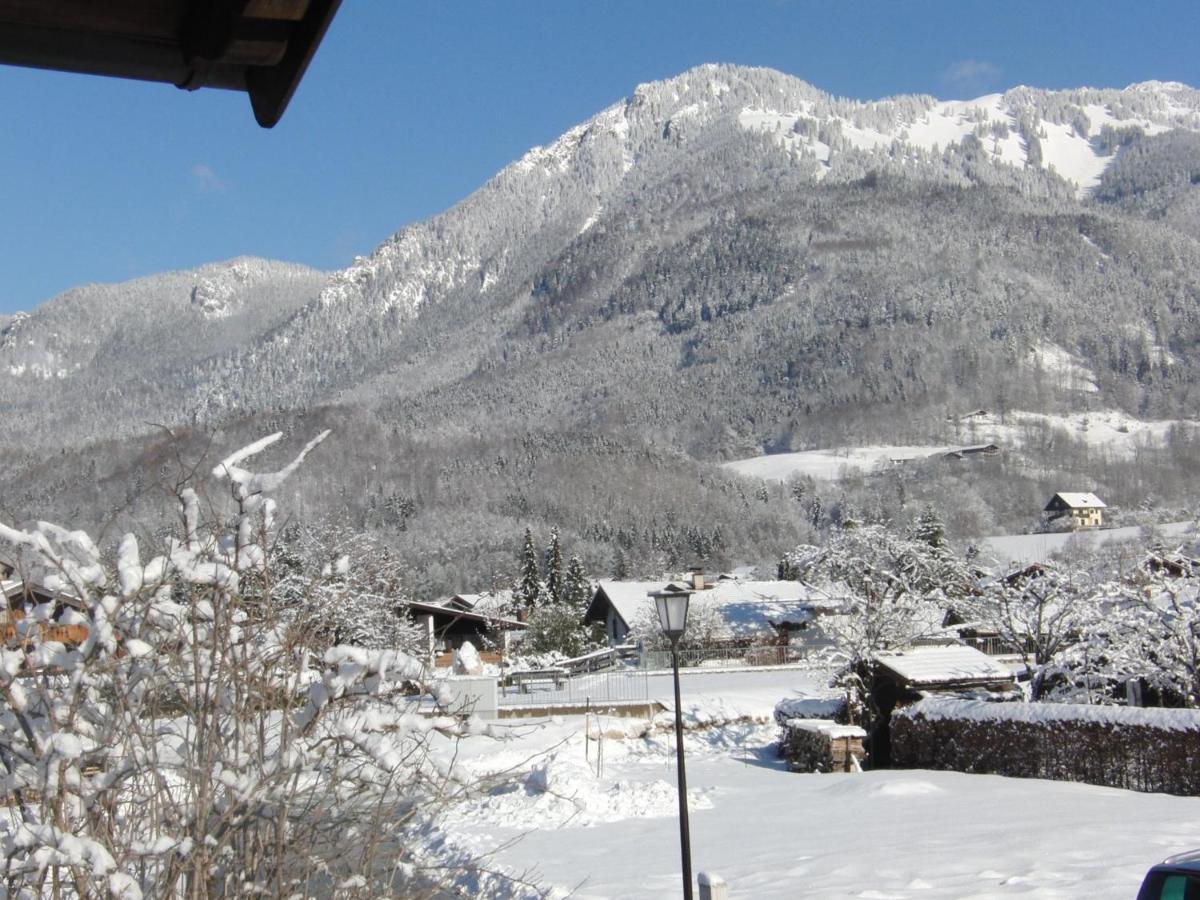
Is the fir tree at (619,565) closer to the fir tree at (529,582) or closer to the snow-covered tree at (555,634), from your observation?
the fir tree at (529,582)

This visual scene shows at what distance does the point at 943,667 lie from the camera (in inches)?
1021

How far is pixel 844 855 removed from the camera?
1363 cm

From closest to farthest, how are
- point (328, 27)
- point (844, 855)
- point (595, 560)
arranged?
point (328, 27)
point (844, 855)
point (595, 560)

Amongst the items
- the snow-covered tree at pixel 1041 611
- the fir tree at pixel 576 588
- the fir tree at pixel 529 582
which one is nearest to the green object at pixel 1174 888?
the snow-covered tree at pixel 1041 611

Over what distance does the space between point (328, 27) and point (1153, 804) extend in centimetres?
1660

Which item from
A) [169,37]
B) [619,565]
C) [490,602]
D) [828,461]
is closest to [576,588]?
[490,602]

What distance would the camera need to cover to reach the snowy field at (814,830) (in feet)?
38.3

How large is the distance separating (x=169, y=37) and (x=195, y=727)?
2480mm

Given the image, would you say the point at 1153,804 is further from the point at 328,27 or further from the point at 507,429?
the point at 507,429

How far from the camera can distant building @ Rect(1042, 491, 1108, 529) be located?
142250mm

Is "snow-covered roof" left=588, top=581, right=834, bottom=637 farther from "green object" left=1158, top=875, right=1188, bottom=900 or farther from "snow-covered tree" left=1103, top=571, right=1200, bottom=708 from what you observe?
"green object" left=1158, top=875, right=1188, bottom=900

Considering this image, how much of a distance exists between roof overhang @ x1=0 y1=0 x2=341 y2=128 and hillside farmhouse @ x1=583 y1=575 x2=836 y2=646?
4480 cm

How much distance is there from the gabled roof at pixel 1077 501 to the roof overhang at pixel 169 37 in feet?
502

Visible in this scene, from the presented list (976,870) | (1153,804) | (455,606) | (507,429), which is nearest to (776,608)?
(455,606)
